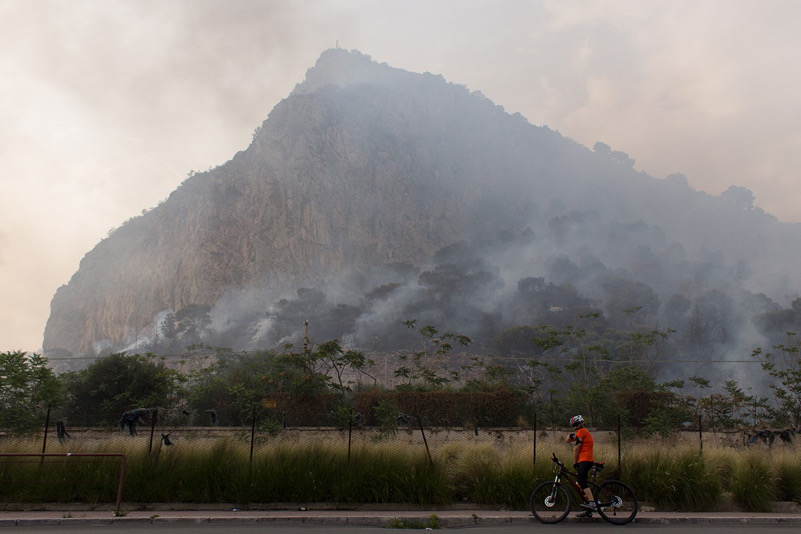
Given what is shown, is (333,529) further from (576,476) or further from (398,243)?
(398,243)

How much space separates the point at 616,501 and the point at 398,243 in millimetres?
123412

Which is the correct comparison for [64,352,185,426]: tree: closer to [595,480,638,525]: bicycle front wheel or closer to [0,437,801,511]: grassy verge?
[0,437,801,511]: grassy verge

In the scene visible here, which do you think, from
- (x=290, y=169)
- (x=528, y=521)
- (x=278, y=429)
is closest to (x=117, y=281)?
(x=290, y=169)

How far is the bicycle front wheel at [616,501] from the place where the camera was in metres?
11.3

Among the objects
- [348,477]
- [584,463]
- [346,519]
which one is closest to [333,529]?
[346,519]

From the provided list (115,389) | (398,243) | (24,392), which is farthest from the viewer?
(398,243)

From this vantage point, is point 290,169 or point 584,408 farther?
point 290,169

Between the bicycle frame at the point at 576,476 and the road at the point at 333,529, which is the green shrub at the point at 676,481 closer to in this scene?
the road at the point at 333,529

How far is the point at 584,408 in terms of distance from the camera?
24.9 meters

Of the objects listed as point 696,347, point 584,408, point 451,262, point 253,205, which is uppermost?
point 253,205

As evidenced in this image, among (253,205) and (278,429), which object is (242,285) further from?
(278,429)

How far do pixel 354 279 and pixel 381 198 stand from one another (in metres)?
25.8

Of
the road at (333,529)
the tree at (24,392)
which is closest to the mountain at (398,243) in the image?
the tree at (24,392)

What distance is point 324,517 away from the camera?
37.7ft
